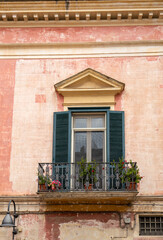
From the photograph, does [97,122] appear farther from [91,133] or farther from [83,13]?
[83,13]

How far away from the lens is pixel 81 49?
46.8 feet

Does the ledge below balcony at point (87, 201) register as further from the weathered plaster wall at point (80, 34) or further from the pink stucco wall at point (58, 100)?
the weathered plaster wall at point (80, 34)

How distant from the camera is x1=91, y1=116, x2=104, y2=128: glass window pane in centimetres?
1366

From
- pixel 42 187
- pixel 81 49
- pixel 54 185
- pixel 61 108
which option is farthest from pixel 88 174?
pixel 81 49

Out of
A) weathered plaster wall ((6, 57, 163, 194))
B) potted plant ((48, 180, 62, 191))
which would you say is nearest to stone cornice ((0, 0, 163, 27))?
weathered plaster wall ((6, 57, 163, 194))

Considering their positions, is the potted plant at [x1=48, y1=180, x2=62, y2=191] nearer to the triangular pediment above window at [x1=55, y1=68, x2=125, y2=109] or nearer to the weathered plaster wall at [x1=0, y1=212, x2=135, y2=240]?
the weathered plaster wall at [x1=0, y1=212, x2=135, y2=240]

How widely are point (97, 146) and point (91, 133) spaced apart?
45 cm

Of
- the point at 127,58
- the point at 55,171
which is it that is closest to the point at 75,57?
the point at 127,58

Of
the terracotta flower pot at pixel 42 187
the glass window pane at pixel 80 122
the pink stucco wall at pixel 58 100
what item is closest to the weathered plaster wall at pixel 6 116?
the pink stucco wall at pixel 58 100

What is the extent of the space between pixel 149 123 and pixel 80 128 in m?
2.06

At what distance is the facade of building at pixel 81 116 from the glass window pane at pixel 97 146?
3 centimetres

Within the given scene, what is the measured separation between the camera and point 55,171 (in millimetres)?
12797

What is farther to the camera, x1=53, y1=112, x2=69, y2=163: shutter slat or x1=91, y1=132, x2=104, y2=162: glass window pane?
x1=91, y1=132, x2=104, y2=162: glass window pane

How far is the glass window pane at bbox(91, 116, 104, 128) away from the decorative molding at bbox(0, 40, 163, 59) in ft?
6.52
